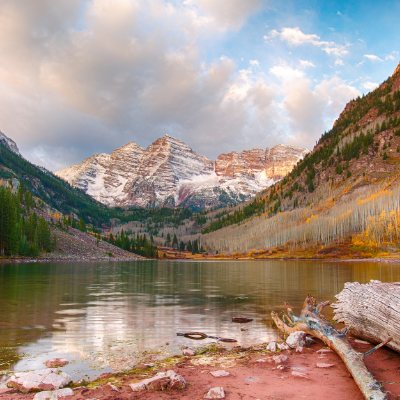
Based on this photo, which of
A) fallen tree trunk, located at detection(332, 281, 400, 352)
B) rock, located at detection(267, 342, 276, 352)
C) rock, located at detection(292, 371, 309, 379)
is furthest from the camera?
rock, located at detection(267, 342, 276, 352)

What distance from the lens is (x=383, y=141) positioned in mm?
195750

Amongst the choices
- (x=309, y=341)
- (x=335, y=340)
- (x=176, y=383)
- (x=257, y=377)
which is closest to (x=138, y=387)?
(x=176, y=383)

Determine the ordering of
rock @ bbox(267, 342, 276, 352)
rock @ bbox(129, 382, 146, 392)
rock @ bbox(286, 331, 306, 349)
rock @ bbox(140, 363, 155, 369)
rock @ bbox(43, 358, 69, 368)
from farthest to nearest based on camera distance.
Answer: rock @ bbox(286, 331, 306, 349) < rock @ bbox(267, 342, 276, 352) < rock @ bbox(43, 358, 69, 368) < rock @ bbox(140, 363, 155, 369) < rock @ bbox(129, 382, 146, 392)

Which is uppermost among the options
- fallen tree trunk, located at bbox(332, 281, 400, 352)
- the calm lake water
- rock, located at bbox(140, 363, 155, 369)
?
fallen tree trunk, located at bbox(332, 281, 400, 352)

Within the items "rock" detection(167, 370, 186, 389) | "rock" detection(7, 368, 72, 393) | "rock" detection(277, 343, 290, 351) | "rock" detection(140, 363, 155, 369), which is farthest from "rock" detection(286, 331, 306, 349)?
"rock" detection(7, 368, 72, 393)

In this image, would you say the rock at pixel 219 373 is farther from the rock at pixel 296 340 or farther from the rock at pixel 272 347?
the rock at pixel 296 340

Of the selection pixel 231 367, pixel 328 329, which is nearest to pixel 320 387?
pixel 231 367

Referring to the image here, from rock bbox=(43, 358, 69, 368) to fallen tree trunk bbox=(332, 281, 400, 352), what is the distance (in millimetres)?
12263

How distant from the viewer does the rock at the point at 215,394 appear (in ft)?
25.9

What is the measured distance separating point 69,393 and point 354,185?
661 ft

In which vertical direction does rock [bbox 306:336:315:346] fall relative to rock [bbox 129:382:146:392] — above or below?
below

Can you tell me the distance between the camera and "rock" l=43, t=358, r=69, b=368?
36.6 feet

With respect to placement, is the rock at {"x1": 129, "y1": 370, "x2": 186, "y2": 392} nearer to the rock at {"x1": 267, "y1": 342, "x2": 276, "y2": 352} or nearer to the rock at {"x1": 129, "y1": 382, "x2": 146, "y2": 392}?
the rock at {"x1": 129, "y1": 382, "x2": 146, "y2": 392}

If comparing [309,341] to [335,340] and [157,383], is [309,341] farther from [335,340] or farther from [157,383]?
[157,383]
